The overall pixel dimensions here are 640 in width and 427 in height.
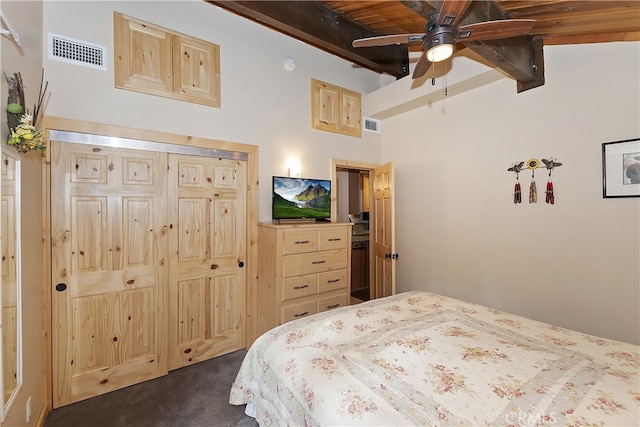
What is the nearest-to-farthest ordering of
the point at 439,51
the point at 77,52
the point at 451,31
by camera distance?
the point at 451,31
the point at 439,51
the point at 77,52

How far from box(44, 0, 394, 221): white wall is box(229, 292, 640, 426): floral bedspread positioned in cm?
181

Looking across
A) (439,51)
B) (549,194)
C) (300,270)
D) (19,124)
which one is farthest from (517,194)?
(19,124)

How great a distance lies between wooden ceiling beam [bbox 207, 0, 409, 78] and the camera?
213 centimetres

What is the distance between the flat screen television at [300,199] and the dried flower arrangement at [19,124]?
1863 mm

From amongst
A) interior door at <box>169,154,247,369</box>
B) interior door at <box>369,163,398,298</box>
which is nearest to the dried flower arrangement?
interior door at <box>169,154,247,369</box>

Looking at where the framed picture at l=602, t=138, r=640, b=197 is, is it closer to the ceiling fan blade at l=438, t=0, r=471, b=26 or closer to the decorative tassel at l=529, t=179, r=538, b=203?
the decorative tassel at l=529, t=179, r=538, b=203

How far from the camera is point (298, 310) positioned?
287 cm

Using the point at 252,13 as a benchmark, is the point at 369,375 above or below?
below

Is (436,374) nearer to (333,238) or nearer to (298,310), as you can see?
(298,310)

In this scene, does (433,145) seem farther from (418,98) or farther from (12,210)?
(12,210)

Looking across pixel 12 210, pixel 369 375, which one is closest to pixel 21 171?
pixel 12 210

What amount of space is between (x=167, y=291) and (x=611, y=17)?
414cm

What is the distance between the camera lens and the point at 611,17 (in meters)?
2.04

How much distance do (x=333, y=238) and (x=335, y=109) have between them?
5.74ft
